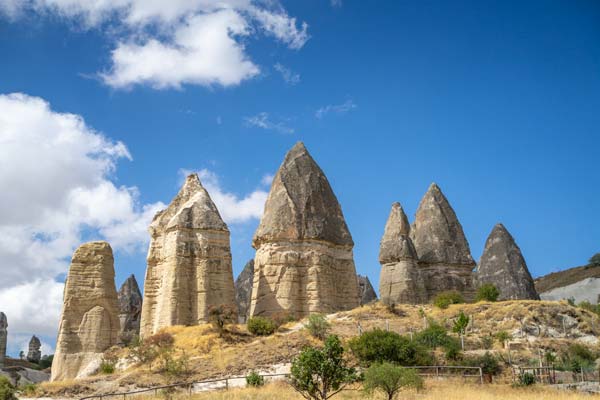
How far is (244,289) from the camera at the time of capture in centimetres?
4769

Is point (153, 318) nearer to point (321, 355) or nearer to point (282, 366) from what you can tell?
point (282, 366)

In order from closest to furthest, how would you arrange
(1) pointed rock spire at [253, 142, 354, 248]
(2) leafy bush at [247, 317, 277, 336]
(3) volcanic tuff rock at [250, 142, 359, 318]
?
1. (2) leafy bush at [247, 317, 277, 336]
2. (3) volcanic tuff rock at [250, 142, 359, 318]
3. (1) pointed rock spire at [253, 142, 354, 248]

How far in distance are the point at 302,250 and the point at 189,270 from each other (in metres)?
4.74

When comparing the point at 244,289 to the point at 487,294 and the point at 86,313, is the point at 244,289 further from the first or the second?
the point at 487,294

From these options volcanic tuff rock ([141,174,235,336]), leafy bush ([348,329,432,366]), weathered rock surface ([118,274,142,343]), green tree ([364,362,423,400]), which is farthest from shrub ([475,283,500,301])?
weathered rock surface ([118,274,142,343])

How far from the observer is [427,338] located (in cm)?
2508

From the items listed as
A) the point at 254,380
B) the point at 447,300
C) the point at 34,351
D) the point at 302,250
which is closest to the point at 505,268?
the point at 447,300

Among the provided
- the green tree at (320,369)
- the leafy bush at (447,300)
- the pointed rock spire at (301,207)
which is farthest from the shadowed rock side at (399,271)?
the green tree at (320,369)

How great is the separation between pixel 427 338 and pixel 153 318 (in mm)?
11263

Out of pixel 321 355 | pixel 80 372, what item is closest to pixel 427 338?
pixel 321 355

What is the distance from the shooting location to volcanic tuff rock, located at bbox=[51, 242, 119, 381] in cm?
2959

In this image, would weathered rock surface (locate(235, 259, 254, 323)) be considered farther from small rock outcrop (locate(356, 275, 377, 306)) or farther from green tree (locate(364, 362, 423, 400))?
green tree (locate(364, 362, 423, 400))

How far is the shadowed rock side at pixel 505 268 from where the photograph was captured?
36156mm

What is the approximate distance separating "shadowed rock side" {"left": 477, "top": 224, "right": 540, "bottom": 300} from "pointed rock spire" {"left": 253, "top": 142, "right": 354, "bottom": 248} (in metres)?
8.25
